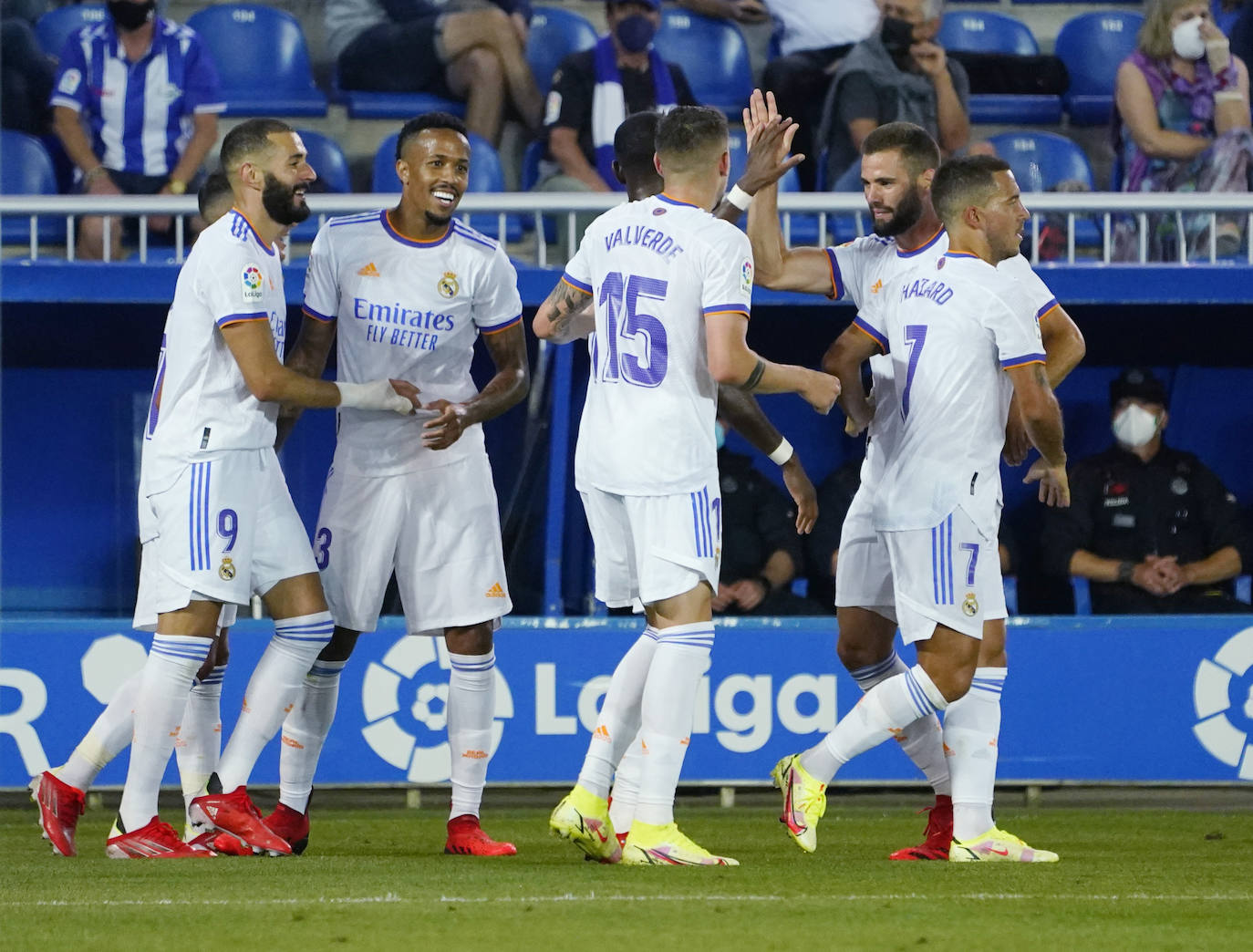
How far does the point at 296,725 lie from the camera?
5.32 m

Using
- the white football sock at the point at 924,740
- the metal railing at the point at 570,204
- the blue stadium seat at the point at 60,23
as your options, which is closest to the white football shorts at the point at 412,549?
the white football sock at the point at 924,740

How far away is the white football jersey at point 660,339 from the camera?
474 cm

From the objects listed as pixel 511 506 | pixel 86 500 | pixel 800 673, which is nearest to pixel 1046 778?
pixel 800 673

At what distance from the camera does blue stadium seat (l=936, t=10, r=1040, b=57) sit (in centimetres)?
1093

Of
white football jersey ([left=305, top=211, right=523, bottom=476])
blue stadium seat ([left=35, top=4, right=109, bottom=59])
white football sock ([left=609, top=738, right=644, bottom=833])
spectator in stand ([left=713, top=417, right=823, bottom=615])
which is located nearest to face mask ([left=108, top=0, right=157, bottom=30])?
blue stadium seat ([left=35, top=4, right=109, bottom=59])

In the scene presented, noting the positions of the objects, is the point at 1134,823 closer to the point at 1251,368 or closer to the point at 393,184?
the point at 1251,368

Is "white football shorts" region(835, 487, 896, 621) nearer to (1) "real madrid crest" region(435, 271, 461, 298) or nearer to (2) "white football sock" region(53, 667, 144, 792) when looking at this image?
(1) "real madrid crest" region(435, 271, 461, 298)

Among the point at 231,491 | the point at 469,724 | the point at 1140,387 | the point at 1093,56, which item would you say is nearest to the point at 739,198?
the point at 231,491

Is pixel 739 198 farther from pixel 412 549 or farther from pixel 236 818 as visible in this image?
pixel 236 818

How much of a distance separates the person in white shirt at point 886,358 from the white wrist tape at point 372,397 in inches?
45.5

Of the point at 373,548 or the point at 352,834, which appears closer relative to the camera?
the point at 373,548

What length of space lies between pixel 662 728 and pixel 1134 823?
2.74 metres

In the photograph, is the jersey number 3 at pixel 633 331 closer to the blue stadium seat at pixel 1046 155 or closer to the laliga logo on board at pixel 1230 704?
the laliga logo on board at pixel 1230 704

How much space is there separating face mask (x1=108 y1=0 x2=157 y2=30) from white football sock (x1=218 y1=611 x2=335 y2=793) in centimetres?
527
